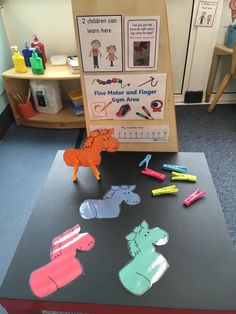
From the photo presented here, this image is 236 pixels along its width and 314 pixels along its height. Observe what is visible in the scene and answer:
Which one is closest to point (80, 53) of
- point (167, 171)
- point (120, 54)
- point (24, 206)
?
point (120, 54)

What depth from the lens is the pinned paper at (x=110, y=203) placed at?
2.29 feet

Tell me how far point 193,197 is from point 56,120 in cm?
166

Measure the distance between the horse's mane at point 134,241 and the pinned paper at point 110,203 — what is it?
7cm

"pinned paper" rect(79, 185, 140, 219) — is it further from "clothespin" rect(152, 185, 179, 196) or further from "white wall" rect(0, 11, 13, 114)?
"white wall" rect(0, 11, 13, 114)

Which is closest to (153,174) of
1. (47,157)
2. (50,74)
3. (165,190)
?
(165,190)

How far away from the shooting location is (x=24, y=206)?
4.82ft

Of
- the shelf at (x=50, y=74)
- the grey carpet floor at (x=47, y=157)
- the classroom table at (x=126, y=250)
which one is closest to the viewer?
the classroom table at (x=126, y=250)

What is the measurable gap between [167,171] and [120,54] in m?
0.40

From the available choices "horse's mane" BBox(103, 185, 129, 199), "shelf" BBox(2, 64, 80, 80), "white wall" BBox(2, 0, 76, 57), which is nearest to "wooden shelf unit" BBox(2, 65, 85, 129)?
"shelf" BBox(2, 64, 80, 80)

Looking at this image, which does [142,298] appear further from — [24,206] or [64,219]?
[24,206]

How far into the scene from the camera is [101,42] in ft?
2.44

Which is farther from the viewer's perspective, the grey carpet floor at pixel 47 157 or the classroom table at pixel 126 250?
the grey carpet floor at pixel 47 157

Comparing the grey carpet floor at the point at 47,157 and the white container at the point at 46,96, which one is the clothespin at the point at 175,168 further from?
the white container at the point at 46,96

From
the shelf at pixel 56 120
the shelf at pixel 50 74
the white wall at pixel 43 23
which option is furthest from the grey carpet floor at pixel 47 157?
the white wall at pixel 43 23
